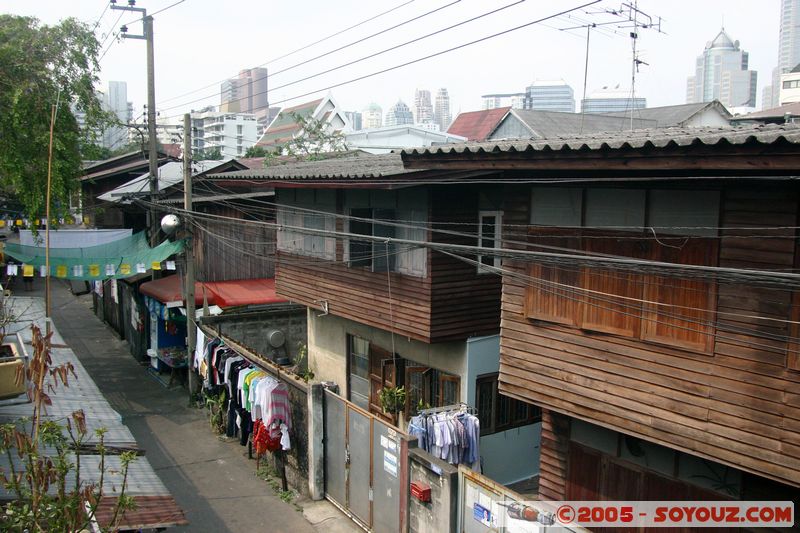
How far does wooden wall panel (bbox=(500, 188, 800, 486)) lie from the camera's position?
265 inches

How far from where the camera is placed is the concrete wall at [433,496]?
933 centimetres

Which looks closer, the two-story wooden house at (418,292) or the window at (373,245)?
the two-story wooden house at (418,292)

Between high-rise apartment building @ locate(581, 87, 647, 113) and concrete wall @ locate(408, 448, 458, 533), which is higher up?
high-rise apartment building @ locate(581, 87, 647, 113)

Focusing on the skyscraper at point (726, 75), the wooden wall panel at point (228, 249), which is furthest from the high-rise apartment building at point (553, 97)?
the wooden wall panel at point (228, 249)

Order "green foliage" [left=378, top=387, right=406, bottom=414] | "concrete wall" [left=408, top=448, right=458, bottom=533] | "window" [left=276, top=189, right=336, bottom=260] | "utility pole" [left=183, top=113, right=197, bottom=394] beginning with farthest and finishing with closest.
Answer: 1. "utility pole" [left=183, top=113, right=197, bottom=394]
2. "window" [left=276, top=189, right=336, bottom=260]
3. "green foliage" [left=378, top=387, right=406, bottom=414]
4. "concrete wall" [left=408, top=448, right=458, bottom=533]

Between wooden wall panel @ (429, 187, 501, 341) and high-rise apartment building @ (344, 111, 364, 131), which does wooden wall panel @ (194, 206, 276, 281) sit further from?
high-rise apartment building @ (344, 111, 364, 131)

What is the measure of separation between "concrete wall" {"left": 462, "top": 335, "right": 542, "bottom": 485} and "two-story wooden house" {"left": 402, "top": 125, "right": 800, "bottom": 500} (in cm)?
316

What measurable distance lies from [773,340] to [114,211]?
94.2 feet

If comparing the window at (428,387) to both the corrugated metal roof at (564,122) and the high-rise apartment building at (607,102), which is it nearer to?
the corrugated metal roof at (564,122)

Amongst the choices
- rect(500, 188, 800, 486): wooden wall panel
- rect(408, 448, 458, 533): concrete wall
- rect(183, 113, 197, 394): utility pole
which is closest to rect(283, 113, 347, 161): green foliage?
rect(183, 113, 197, 394): utility pole

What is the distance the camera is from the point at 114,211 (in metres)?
30.2

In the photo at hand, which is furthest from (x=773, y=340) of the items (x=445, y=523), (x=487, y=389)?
(x=487, y=389)

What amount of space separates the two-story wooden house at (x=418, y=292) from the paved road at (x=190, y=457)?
3.29 metres

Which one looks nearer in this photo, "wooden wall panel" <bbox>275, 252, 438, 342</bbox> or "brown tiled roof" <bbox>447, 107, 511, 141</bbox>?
"wooden wall panel" <bbox>275, 252, 438, 342</bbox>
